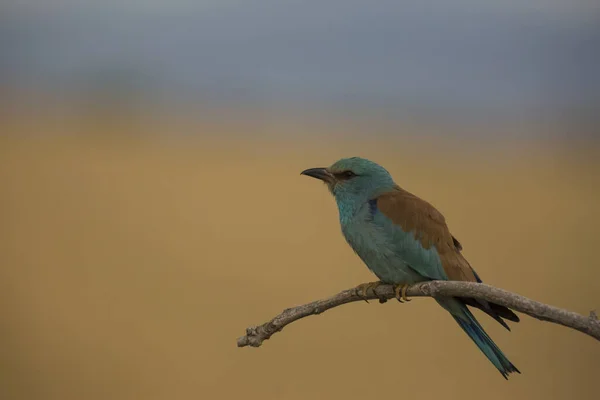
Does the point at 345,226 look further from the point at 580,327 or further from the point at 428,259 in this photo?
the point at 580,327

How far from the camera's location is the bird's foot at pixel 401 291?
2127mm

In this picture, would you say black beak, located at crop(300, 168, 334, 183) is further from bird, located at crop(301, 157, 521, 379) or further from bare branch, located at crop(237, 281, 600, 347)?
bare branch, located at crop(237, 281, 600, 347)

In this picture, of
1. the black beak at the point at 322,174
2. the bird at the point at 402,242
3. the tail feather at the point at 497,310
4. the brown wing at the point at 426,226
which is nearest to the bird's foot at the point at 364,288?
the bird at the point at 402,242

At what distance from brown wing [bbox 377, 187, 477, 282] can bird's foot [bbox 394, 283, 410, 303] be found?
13 centimetres

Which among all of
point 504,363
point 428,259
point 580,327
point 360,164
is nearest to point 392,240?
point 428,259

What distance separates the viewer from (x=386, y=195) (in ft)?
7.38

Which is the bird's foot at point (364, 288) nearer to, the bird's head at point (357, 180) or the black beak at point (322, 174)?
the bird's head at point (357, 180)

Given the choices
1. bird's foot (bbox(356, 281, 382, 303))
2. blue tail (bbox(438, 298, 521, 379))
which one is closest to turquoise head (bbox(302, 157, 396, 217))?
bird's foot (bbox(356, 281, 382, 303))

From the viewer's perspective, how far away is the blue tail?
1.94m

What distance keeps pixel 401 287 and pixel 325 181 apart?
46 cm

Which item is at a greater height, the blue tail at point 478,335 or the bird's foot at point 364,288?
the bird's foot at point 364,288

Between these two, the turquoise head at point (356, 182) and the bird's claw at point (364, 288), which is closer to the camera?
the bird's claw at point (364, 288)

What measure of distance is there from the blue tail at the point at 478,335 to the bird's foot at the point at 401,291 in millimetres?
117

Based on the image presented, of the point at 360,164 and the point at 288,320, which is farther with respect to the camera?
the point at 360,164
